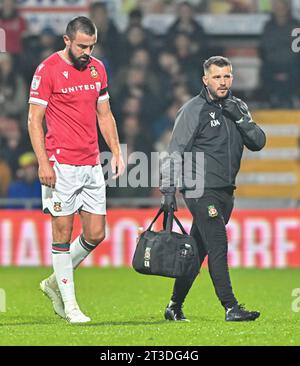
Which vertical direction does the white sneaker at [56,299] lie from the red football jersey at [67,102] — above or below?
below

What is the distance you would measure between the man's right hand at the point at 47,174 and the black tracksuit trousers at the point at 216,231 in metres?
1.07

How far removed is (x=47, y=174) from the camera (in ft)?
29.9

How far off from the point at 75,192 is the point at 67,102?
27.7 inches

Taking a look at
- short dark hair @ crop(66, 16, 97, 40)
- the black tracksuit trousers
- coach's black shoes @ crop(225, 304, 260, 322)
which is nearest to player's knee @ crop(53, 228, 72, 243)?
the black tracksuit trousers

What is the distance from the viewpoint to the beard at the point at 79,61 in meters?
9.25

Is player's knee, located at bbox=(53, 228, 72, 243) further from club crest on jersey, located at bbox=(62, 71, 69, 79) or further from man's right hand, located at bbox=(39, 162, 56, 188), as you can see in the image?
club crest on jersey, located at bbox=(62, 71, 69, 79)

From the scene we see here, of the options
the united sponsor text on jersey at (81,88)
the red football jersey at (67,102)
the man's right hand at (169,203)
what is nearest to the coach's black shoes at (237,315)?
the man's right hand at (169,203)

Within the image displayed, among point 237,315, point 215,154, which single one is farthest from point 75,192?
point 237,315

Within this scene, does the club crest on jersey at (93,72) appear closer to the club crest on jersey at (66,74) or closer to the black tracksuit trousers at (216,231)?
the club crest on jersey at (66,74)

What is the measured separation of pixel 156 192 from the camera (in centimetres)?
1666

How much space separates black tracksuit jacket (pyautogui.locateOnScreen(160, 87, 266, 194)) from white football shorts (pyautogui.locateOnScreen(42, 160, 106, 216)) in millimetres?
584
